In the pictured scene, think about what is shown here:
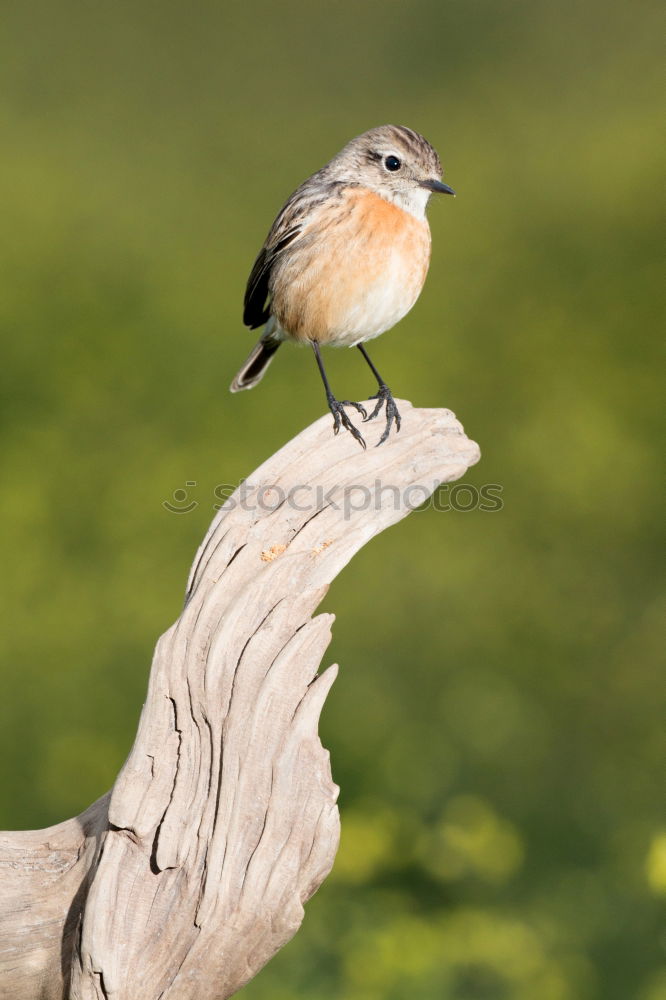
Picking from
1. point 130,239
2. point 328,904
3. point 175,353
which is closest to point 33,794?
point 328,904

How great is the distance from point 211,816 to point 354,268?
260 centimetres

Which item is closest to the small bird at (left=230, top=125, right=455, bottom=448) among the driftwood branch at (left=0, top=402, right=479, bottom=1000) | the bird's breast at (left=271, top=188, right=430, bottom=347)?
the bird's breast at (left=271, top=188, right=430, bottom=347)

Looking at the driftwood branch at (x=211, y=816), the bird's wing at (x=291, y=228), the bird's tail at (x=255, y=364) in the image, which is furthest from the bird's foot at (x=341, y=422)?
the bird's tail at (x=255, y=364)

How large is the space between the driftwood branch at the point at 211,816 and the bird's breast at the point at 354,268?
118cm

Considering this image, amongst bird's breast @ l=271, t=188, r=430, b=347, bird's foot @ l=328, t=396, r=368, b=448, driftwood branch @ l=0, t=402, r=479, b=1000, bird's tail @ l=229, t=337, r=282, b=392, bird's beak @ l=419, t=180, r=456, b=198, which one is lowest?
driftwood branch @ l=0, t=402, r=479, b=1000

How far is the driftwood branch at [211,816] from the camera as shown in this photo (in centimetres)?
378

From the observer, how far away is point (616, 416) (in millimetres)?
10609

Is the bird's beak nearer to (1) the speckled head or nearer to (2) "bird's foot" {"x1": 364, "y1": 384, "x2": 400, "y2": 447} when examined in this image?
(1) the speckled head

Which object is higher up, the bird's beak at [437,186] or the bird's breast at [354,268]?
the bird's beak at [437,186]

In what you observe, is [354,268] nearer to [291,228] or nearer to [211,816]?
[291,228]

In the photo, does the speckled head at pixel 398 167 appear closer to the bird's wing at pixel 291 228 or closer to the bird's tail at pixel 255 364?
the bird's wing at pixel 291 228

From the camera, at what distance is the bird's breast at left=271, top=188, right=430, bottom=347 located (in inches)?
203

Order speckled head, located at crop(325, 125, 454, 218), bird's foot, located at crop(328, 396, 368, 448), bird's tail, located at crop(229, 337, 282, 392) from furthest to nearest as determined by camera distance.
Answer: bird's tail, located at crop(229, 337, 282, 392) < speckled head, located at crop(325, 125, 454, 218) < bird's foot, located at crop(328, 396, 368, 448)

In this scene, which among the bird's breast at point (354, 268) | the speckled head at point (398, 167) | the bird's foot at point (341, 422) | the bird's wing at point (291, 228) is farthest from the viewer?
the bird's wing at point (291, 228)
